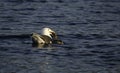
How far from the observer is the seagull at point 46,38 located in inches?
810

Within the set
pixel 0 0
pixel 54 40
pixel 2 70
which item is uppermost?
pixel 0 0

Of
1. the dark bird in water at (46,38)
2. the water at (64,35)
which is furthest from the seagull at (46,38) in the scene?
the water at (64,35)

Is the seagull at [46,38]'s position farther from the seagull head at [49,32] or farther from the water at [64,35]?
the water at [64,35]

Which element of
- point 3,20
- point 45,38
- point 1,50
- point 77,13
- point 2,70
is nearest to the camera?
point 2,70

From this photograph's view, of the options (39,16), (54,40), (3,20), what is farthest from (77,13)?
(54,40)

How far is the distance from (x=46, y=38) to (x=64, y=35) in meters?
1.26

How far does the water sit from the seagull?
268mm

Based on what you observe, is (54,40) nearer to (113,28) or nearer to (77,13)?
(113,28)

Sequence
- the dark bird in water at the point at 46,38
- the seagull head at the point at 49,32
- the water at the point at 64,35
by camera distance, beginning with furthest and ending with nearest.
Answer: the seagull head at the point at 49,32 → the dark bird in water at the point at 46,38 → the water at the point at 64,35

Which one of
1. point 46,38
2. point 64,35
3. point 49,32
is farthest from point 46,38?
point 64,35

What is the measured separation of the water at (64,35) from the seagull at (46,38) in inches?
10.5

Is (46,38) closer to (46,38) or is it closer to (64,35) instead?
(46,38)

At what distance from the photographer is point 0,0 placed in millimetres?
30891

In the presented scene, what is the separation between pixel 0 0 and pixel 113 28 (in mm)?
9001
